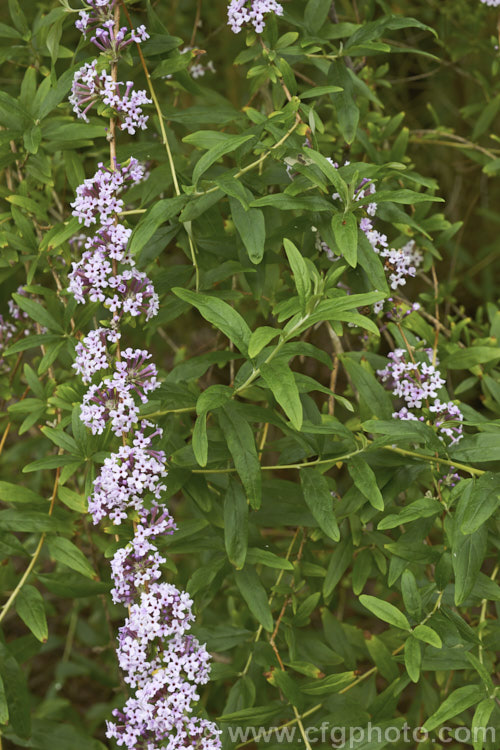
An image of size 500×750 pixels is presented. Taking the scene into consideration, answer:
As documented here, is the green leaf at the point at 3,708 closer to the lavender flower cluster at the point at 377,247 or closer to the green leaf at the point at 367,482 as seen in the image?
the green leaf at the point at 367,482

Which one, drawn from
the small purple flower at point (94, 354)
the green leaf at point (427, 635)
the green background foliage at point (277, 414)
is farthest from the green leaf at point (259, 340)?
the green leaf at point (427, 635)

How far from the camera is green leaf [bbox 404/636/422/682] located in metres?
1.59

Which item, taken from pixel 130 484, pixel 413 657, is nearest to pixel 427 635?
pixel 413 657

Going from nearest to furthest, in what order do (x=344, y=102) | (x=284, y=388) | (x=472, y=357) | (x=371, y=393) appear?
(x=284, y=388) < (x=371, y=393) < (x=344, y=102) < (x=472, y=357)

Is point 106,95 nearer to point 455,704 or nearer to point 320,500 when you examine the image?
point 320,500

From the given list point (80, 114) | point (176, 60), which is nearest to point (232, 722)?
point (80, 114)

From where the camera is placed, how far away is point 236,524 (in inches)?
68.7

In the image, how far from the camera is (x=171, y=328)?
16.3ft

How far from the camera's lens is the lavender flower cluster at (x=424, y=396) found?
5.89 feet

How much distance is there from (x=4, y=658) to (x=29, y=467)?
0.54 m

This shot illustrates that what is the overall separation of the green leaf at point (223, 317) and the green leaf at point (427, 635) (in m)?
0.68

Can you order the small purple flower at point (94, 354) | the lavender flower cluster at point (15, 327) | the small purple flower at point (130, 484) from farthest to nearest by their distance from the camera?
the lavender flower cluster at point (15, 327) → the small purple flower at point (94, 354) → the small purple flower at point (130, 484)

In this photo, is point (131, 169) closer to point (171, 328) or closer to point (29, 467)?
point (29, 467)

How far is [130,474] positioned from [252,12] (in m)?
1.07
